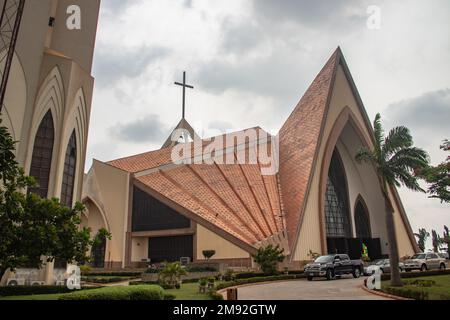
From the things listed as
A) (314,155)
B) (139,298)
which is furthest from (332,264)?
(139,298)

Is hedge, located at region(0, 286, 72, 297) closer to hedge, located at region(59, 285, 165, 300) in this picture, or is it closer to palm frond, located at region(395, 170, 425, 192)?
hedge, located at region(59, 285, 165, 300)

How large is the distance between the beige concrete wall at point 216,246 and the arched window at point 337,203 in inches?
469

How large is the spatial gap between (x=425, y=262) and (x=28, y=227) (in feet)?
81.7

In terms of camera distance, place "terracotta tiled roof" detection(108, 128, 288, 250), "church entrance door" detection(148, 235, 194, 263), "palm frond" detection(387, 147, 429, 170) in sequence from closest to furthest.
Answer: "palm frond" detection(387, 147, 429, 170) < "terracotta tiled roof" detection(108, 128, 288, 250) < "church entrance door" detection(148, 235, 194, 263)

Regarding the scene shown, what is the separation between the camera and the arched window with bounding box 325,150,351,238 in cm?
3806

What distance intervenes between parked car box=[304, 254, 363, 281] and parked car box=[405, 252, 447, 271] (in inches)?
207

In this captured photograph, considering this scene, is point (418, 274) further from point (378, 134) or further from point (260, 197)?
point (260, 197)

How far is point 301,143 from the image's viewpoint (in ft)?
116

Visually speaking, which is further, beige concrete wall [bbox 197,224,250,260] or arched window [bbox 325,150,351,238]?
arched window [bbox 325,150,351,238]

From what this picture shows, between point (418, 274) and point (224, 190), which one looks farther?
point (224, 190)

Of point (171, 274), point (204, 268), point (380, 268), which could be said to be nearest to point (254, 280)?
point (171, 274)

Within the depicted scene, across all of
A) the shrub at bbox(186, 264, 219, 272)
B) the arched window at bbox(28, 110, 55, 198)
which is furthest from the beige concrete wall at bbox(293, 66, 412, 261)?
the arched window at bbox(28, 110, 55, 198)

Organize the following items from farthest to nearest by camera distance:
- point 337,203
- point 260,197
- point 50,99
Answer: point 337,203, point 260,197, point 50,99

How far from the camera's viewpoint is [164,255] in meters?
35.2
